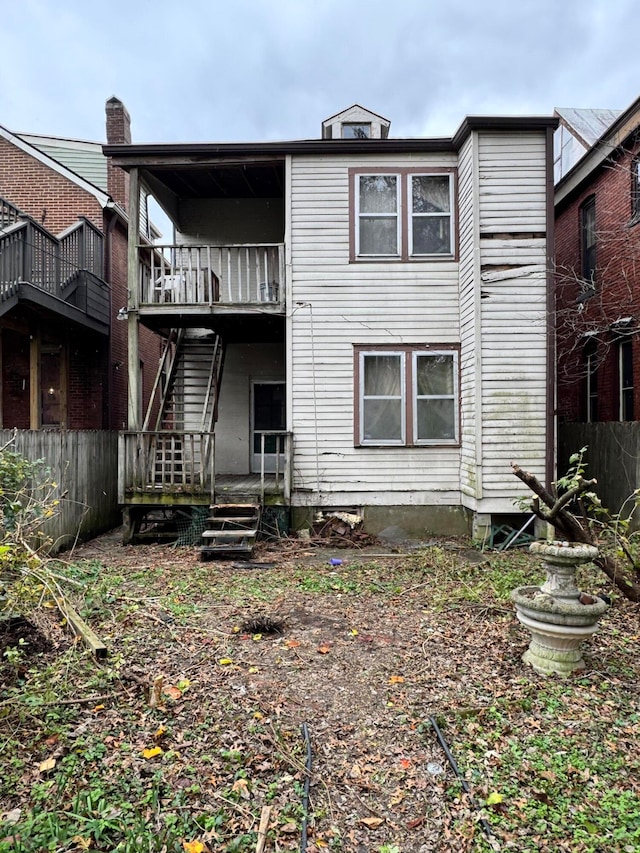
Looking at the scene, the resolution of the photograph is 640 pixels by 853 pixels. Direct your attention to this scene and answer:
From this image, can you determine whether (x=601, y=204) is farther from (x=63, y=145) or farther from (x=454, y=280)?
(x=63, y=145)

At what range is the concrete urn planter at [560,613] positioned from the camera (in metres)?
4.02

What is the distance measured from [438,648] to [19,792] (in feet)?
10.8

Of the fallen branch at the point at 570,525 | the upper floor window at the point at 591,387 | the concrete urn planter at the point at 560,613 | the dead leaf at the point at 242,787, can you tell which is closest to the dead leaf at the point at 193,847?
the dead leaf at the point at 242,787

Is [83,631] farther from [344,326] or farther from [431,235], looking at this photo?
[431,235]

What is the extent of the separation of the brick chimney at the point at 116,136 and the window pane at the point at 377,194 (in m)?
7.31

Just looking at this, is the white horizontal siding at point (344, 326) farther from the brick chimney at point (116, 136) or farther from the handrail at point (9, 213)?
the brick chimney at point (116, 136)

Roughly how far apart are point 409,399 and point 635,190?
5.83 meters

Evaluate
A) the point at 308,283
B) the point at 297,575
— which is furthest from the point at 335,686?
the point at 308,283

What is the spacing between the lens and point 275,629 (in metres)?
5.14

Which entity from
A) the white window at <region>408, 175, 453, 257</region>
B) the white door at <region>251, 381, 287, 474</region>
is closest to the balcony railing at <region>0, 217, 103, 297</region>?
the white door at <region>251, 381, 287, 474</region>

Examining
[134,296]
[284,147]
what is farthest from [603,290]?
[134,296]

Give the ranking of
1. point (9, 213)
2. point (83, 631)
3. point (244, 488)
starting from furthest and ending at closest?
point (9, 213), point (244, 488), point (83, 631)

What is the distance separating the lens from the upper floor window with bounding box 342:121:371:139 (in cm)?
1093

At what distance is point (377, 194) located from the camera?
372 inches
